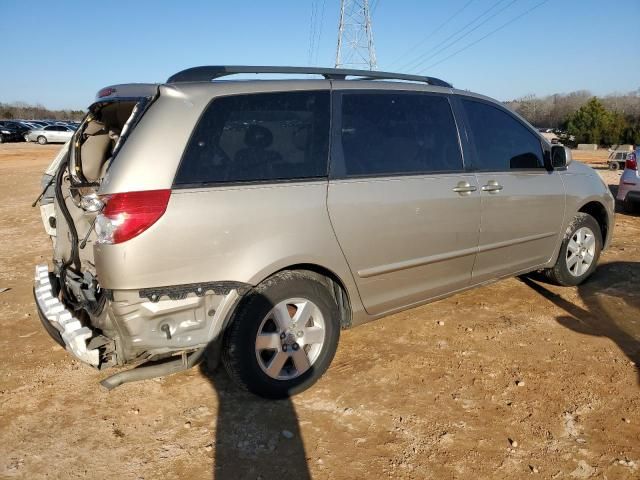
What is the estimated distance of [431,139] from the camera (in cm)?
368

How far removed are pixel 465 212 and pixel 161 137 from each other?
86.2 inches

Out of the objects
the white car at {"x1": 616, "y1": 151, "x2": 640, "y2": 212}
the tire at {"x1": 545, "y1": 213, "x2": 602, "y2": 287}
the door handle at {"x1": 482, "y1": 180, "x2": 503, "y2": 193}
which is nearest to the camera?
the door handle at {"x1": 482, "y1": 180, "x2": 503, "y2": 193}

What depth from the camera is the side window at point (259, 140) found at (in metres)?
2.73

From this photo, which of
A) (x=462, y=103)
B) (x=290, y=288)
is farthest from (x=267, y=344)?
(x=462, y=103)

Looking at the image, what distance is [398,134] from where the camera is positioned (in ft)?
11.5

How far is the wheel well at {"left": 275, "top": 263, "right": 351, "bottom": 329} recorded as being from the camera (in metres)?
3.09

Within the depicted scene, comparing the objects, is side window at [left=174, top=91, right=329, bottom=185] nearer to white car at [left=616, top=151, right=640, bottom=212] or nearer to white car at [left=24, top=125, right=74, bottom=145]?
white car at [left=616, top=151, right=640, bottom=212]

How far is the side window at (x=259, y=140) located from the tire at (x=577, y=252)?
2822mm

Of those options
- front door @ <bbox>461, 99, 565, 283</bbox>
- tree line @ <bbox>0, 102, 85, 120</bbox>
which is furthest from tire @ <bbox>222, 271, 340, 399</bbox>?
tree line @ <bbox>0, 102, 85, 120</bbox>

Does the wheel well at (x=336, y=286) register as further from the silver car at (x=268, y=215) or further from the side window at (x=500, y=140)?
the side window at (x=500, y=140)

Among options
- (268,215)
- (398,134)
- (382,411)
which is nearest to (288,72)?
(398,134)

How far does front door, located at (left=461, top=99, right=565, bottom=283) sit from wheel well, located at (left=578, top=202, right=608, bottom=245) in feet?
2.03

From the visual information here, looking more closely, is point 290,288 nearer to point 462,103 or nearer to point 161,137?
point 161,137

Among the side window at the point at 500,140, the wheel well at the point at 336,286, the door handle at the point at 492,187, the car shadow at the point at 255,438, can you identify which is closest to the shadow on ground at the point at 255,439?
the car shadow at the point at 255,438
